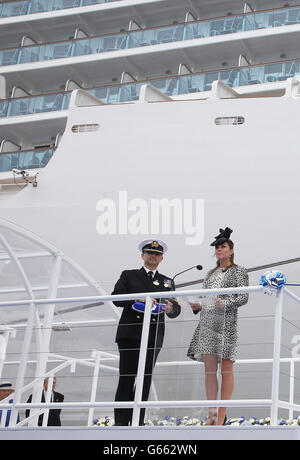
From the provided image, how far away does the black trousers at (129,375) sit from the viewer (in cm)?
450

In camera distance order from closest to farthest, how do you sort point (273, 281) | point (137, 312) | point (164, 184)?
point (273, 281) → point (137, 312) → point (164, 184)

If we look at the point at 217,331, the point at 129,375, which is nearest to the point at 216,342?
the point at 217,331

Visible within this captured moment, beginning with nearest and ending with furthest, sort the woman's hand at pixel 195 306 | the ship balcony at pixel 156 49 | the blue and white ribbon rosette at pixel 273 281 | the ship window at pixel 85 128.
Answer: the blue and white ribbon rosette at pixel 273 281 < the woman's hand at pixel 195 306 < the ship window at pixel 85 128 < the ship balcony at pixel 156 49

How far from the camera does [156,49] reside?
15727 mm

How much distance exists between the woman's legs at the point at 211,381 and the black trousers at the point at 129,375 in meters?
0.31

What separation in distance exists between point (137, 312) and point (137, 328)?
21 cm

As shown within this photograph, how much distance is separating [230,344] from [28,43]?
47.8 feet

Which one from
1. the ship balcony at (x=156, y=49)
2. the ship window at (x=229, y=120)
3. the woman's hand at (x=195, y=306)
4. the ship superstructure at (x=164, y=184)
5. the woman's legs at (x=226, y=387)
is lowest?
the woman's legs at (x=226, y=387)

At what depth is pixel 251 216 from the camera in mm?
10047

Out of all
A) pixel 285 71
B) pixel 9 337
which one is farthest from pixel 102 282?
pixel 285 71

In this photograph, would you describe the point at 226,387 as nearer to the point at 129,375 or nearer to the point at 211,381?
the point at 211,381

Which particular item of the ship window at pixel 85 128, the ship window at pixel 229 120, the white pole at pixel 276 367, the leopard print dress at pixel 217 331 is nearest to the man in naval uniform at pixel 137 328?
the leopard print dress at pixel 217 331

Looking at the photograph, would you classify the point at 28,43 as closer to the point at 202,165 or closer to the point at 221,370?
the point at 202,165

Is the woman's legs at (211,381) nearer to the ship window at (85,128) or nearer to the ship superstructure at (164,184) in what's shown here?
the ship superstructure at (164,184)
